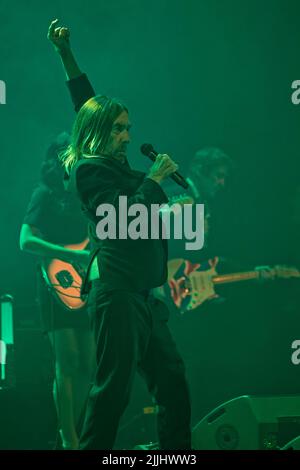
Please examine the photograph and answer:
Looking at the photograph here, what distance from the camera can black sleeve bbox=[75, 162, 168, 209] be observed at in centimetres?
274

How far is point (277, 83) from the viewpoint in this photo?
557cm

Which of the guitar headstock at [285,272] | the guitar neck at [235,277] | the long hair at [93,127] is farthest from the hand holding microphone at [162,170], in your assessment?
the guitar headstock at [285,272]

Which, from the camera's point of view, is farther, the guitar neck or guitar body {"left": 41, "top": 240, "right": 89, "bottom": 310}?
the guitar neck

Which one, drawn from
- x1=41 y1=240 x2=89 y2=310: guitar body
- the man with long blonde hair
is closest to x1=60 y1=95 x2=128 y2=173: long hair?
the man with long blonde hair

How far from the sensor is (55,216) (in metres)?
3.93

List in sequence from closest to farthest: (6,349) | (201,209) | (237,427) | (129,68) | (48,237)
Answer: (237,427) < (48,237) < (6,349) < (201,209) < (129,68)

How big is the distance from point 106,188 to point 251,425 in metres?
1.40

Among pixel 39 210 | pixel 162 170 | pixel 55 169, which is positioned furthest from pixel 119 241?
pixel 55 169

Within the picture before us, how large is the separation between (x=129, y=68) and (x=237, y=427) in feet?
9.86

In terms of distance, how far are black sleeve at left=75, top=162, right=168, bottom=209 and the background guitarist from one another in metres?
1.08

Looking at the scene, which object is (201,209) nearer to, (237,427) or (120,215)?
→ (237,427)

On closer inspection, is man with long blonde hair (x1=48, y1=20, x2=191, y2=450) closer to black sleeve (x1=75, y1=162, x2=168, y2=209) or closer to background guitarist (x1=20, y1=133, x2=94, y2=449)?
black sleeve (x1=75, y1=162, x2=168, y2=209)

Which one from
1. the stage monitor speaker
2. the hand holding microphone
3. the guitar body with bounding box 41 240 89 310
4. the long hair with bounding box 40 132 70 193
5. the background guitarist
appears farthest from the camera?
the long hair with bounding box 40 132 70 193

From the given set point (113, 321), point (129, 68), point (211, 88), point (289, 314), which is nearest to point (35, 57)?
point (129, 68)
